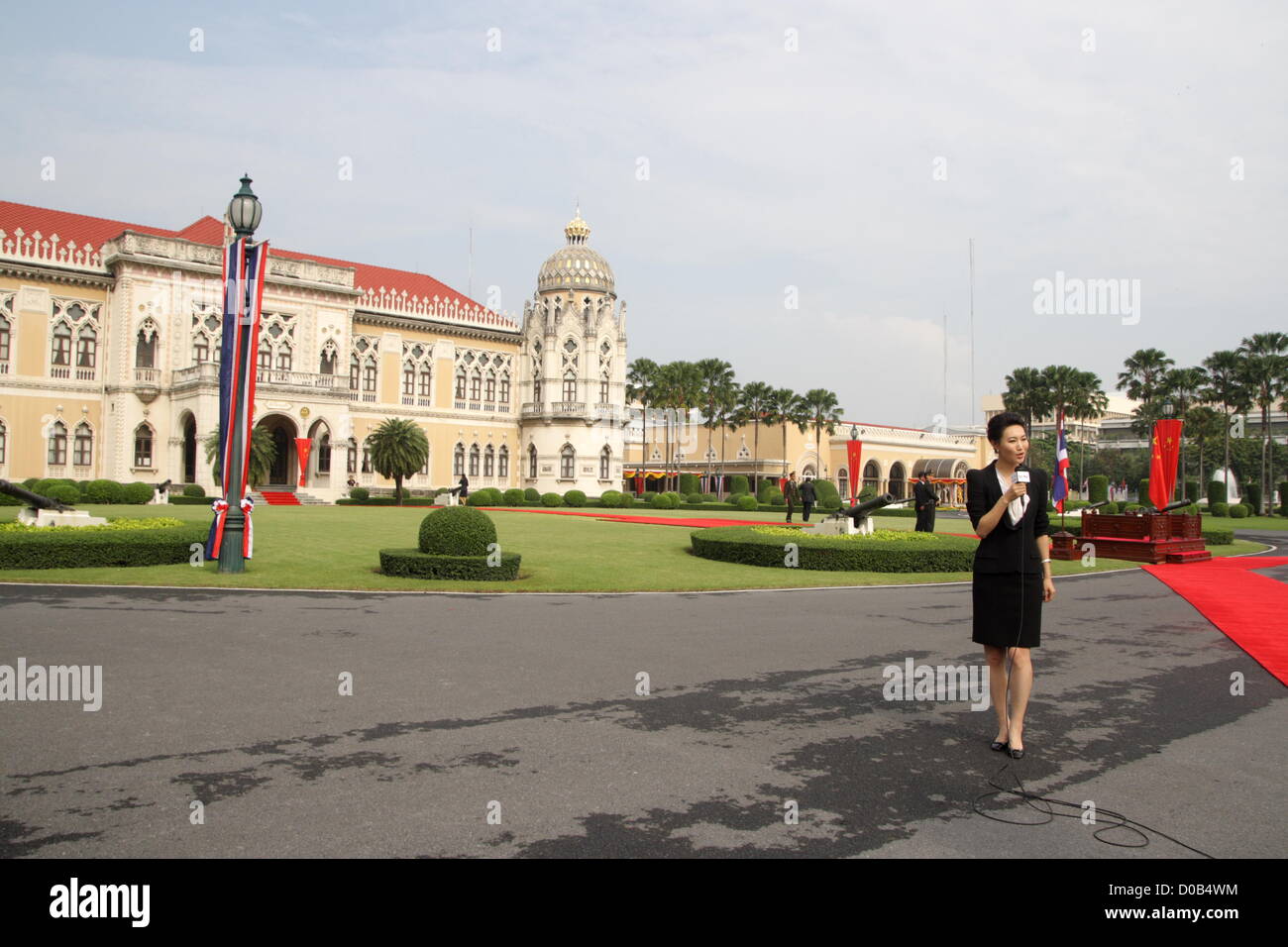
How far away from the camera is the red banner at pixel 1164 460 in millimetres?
25609

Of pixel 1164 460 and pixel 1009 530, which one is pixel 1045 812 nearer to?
pixel 1009 530

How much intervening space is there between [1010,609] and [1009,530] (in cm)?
52

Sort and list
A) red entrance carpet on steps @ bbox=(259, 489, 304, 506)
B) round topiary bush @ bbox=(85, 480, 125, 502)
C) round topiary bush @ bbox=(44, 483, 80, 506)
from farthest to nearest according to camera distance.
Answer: red entrance carpet on steps @ bbox=(259, 489, 304, 506), round topiary bush @ bbox=(85, 480, 125, 502), round topiary bush @ bbox=(44, 483, 80, 506)

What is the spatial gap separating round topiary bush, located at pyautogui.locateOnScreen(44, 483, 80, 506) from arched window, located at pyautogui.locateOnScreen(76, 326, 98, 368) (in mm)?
14718

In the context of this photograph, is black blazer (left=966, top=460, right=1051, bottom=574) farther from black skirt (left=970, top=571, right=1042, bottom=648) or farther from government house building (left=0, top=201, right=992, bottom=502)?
government house building (left=0, top=201, right=992, bottom=502)

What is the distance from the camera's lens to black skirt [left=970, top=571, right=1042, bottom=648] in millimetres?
5758

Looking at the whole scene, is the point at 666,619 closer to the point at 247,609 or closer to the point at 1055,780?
the point at 247,609

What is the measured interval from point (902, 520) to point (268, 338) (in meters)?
37.8

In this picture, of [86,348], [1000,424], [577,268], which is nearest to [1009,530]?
[1000,424]

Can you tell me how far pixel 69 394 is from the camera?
47.0 meters

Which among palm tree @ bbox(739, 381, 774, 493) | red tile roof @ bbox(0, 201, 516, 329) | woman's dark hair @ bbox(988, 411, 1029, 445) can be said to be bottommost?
woman's dark hair @ bbox(988, 411, 1029, 445)

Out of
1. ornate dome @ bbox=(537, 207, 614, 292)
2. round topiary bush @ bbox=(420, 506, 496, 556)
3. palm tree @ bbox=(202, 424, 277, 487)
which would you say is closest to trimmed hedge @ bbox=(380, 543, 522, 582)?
round topiary bush @ bbox=(420, 506, 496, 556)

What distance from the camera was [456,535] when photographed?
53.7 feet

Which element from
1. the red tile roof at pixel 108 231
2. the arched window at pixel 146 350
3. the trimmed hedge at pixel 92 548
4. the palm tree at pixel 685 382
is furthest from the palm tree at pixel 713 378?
the trimmed hedge at pixel 92 548
